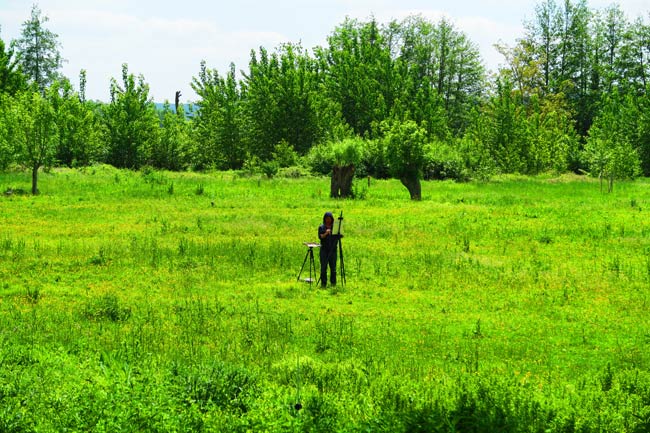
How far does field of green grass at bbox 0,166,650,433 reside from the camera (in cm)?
916

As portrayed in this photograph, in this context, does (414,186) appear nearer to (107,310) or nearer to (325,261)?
(325,261)

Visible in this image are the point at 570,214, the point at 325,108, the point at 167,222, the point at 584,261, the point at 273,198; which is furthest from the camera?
the point at 325,108

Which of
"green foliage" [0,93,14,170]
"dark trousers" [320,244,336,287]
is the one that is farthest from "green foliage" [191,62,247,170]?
"dark trousers" [320,244,336,287]

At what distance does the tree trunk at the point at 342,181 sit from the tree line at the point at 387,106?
1542 cm

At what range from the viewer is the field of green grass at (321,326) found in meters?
9.16

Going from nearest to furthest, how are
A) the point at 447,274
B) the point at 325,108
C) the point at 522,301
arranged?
the point at 522,301
the point at 447,274
the point at 325,108

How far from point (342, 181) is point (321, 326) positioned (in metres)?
29.6

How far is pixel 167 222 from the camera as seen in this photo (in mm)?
29844

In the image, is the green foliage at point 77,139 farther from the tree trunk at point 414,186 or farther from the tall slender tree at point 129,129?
the tree trunk at point 414,186

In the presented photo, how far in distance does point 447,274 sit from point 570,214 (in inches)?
669

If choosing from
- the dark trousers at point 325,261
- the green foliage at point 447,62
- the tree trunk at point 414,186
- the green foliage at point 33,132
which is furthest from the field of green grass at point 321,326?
the green foliage at point 447,62

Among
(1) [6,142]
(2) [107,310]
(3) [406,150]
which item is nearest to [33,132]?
(1) [6,142]

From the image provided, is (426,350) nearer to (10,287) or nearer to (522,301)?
(522,301)

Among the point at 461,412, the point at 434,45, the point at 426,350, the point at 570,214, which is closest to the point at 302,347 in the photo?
the point at 426,350
